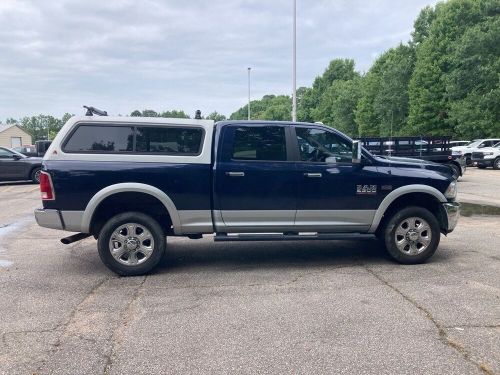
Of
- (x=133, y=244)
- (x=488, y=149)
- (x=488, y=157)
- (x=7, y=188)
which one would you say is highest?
(x=488, y=149)

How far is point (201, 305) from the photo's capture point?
16.9 ft

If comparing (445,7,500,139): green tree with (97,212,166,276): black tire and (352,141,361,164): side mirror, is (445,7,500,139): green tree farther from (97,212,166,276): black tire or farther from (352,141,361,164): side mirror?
(97,212,166,276): black tire

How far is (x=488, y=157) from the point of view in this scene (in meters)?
27.8

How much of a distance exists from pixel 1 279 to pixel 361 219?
4676 millimetres

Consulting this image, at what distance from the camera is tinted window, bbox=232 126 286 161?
6492 millimetres

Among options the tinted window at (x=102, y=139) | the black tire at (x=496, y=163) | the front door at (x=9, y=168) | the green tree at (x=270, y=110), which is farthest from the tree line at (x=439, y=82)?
the green tree at (x=270, y=110)

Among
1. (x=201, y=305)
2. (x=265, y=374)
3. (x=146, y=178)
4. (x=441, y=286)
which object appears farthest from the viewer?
(x=146, y=178)

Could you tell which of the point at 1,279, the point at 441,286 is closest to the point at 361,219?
the point at 441,286

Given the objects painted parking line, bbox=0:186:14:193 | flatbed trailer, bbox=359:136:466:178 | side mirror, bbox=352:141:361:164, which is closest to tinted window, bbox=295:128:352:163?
side mirror, bbox=352:141:361:164

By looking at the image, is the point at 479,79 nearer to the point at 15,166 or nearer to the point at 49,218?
the point at 15,166

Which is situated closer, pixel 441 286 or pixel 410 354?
pixel 410 354

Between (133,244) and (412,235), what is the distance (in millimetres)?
3688

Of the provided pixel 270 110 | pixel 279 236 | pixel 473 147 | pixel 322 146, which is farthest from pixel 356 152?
pixel 270 110

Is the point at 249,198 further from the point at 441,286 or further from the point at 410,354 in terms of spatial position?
the point at 410,354
